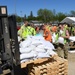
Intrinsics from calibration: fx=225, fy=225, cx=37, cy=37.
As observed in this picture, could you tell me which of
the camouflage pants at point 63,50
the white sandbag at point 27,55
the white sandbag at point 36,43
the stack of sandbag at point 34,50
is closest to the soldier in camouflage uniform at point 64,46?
the camouflage pants at point 63,50

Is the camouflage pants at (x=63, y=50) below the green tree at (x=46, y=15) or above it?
below

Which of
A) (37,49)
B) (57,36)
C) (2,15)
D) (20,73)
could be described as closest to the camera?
(2,15)

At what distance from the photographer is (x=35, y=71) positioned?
6258mm

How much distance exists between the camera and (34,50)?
6699 millimetres

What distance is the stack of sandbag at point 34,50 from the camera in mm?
6375

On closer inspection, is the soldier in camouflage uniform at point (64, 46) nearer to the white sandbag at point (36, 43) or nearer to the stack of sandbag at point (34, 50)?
the stack of sandbag at point (34, 50)

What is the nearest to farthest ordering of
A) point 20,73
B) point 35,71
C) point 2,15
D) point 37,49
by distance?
point 2,15 → point 35,71 → point 37,49 → point 20,73

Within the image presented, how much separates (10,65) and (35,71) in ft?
2.85

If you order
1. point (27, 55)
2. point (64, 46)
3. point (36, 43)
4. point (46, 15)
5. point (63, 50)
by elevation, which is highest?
point (46, 15)

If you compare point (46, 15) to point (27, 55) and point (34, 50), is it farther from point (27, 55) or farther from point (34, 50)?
point (27, 55)

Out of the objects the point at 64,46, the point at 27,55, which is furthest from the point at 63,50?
the point at 27,55

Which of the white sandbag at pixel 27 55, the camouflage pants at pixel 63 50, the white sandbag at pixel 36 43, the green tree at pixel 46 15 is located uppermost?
the green tree at pixel 46 15

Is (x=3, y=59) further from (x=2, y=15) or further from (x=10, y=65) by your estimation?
(x=2, y=15)

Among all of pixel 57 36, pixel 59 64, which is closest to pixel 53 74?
pixel 59 64
